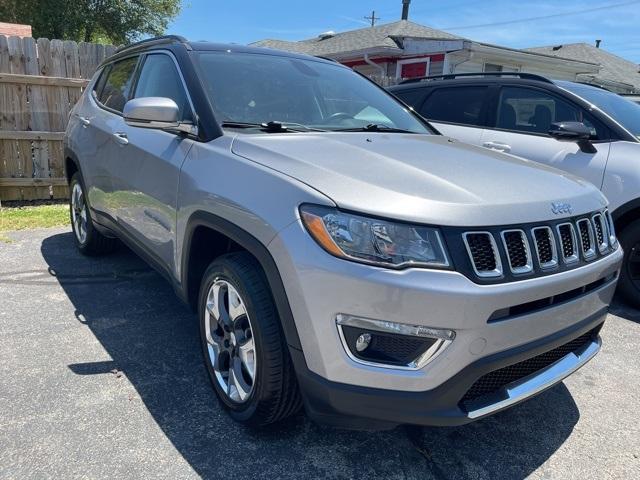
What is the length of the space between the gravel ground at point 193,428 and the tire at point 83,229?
47.8 inches

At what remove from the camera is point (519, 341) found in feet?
6.44

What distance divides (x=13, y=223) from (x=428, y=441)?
18.7 feet

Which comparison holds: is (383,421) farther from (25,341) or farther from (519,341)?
(25,341)

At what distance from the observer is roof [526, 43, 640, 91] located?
77.2 ft

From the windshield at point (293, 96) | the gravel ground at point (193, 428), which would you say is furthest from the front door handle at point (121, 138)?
the gravel ground at point (193, 428)

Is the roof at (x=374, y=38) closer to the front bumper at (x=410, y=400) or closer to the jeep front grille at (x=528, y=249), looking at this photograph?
the jeep front grille at (x=528, y=249)

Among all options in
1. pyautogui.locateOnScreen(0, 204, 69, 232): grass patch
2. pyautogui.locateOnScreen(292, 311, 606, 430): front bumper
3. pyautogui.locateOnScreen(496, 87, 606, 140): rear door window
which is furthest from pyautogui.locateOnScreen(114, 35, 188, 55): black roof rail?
pyautogui.locateOnScreen(496, 87, 606, 140): rear door window

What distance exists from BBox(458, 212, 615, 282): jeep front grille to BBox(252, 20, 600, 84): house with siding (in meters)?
14.0

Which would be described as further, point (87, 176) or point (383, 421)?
point (87, 176)

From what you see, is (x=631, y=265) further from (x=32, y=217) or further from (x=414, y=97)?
(x=32, y=217)

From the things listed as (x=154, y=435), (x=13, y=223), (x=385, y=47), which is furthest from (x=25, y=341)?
(x=385, y=47)

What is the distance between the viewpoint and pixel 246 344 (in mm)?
2369

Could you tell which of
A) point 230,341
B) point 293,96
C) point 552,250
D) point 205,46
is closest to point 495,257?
point 552,250

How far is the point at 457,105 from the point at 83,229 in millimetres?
4119
